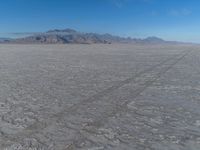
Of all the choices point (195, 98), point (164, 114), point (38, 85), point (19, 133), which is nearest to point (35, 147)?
point (19, 133)

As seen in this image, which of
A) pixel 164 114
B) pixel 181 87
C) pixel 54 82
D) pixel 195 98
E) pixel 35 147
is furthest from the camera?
pixel 54 82

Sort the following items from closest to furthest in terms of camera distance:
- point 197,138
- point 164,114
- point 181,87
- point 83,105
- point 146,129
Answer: point 197,138
point 146,129
point 164,114
point 83,105
point 181,87

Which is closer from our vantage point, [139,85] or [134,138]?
[134,138]

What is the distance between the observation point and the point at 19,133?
5.11 meters

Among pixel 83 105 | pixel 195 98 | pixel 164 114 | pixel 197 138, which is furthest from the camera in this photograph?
pixel 195 98

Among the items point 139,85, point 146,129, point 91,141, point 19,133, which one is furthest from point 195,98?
point 19,133

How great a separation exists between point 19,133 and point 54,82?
5.99 m

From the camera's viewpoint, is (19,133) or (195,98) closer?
(19,133)

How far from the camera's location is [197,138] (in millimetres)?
4949

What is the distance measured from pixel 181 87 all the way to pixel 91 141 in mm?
5926

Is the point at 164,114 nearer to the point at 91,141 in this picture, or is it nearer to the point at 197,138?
the point at 197,138

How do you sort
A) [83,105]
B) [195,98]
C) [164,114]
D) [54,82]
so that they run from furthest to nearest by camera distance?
[54,82], [195,98], [83,105], [164,114]

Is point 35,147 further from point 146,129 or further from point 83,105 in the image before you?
point 83,105

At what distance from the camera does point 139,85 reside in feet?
34.1
